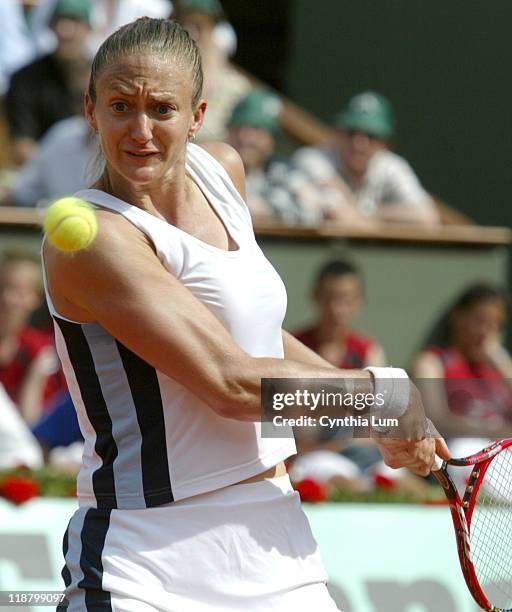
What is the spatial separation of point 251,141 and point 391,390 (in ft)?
14.9

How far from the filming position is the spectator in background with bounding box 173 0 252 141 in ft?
23.6

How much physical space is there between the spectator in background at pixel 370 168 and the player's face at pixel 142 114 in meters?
4.77

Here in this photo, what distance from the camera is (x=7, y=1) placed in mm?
7945

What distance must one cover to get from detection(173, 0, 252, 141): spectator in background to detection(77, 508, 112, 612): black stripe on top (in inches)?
178

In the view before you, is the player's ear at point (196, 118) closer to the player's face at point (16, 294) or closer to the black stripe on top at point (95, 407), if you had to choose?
the black stripe on top at point (95, 407)

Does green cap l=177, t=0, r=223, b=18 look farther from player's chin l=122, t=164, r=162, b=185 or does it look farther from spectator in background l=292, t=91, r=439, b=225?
player's chin l=122, t=164, r=162, b=185

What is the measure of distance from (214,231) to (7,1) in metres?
5.67

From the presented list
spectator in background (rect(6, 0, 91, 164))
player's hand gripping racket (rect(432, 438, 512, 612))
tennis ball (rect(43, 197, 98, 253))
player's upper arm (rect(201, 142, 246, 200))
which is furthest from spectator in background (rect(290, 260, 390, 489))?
tennis ball (rect(43, 197, 98, 253))

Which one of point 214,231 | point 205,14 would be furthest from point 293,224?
point 214,231

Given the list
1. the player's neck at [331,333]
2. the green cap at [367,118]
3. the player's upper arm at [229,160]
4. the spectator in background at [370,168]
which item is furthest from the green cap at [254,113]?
the player's upper arm at [229,160]

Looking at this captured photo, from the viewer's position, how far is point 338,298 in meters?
6.56

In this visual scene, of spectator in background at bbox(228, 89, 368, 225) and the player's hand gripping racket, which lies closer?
the player's hand gripping racket

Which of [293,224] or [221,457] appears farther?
[293,224]

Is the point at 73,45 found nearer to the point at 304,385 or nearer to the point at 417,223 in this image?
the point at 417,223
